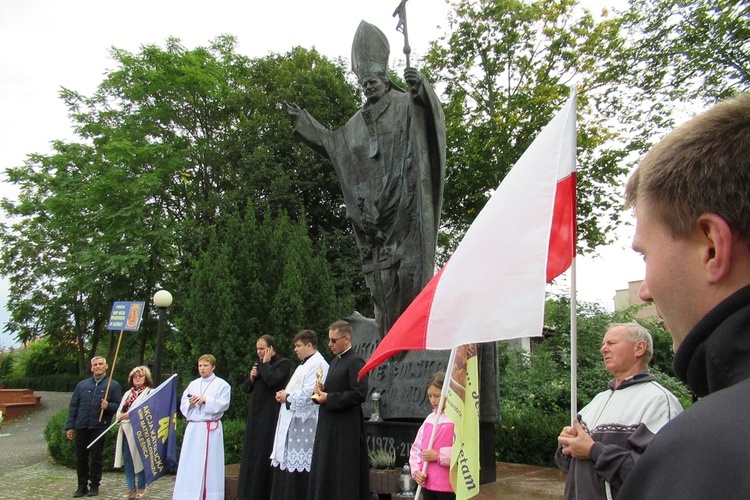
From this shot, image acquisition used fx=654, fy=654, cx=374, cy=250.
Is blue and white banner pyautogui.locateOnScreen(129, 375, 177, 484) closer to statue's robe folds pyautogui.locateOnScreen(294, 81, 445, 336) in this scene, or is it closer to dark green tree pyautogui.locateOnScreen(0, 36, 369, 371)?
statue's robe folds pyautogui.locateOnScreen(294, 81, 445, 336)

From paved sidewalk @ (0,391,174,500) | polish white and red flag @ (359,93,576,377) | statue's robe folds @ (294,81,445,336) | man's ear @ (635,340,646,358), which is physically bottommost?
paved sidewalk @ (0,391,174,500)

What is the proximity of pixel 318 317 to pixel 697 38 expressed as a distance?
36.2ft

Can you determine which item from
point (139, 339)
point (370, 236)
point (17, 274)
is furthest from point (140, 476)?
point (17, 274)

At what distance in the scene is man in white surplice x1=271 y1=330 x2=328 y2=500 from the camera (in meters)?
6.70

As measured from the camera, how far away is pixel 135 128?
84.1ft

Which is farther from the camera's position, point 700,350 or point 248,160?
point 248,160

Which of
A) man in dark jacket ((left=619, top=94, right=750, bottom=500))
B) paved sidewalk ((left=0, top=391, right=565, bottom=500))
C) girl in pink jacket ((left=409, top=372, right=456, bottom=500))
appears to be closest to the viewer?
man in dark jacket ((left=619, top=94, right=750, bottom=500))

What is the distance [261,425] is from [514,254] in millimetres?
5217

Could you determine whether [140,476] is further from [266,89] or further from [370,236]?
[266,89]

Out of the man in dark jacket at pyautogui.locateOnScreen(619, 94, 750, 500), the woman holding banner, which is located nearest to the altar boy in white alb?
the woman holding banner

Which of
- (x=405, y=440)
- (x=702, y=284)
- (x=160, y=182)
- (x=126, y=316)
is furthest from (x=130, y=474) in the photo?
(x=160, y=182)

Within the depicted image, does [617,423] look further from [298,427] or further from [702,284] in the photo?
[298,427]

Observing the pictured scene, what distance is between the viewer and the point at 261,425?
7.63 m

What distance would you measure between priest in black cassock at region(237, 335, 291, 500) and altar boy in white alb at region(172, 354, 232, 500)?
1.45 feet
